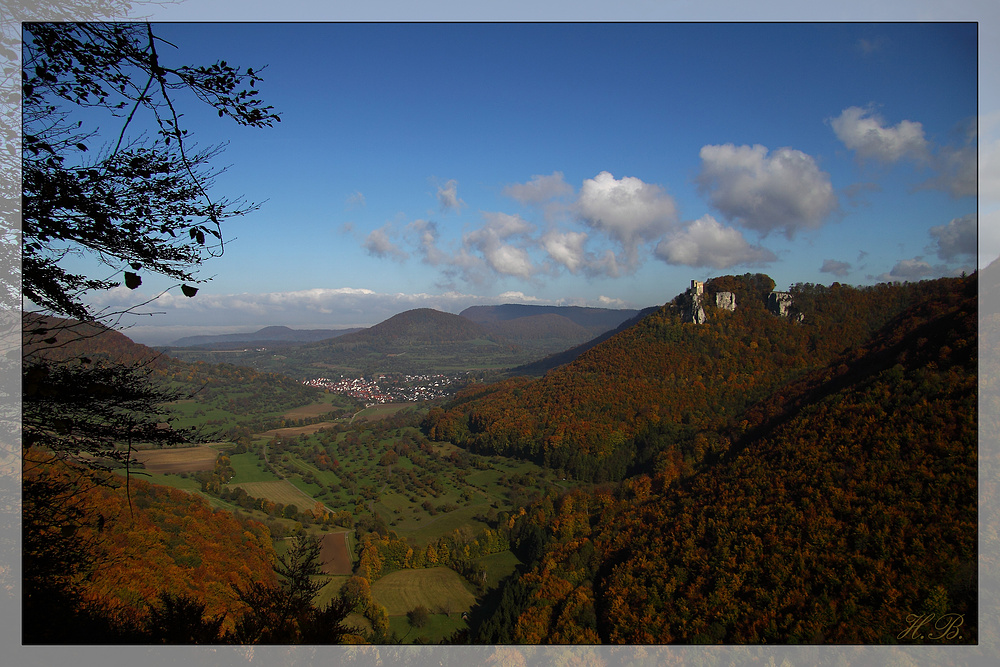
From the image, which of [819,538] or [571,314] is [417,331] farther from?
[819,538]

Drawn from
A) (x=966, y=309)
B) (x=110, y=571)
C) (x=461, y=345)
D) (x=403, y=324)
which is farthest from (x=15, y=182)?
(x=403, y=324)

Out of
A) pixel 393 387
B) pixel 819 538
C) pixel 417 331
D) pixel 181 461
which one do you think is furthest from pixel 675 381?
pixel 417 331

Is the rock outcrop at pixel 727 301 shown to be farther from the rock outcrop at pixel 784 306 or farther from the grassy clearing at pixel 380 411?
the grassy clearing at pixel 380 411

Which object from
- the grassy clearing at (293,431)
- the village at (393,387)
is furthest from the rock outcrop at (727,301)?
the village at (393,387)

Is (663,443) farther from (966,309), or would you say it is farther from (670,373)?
(966,309)

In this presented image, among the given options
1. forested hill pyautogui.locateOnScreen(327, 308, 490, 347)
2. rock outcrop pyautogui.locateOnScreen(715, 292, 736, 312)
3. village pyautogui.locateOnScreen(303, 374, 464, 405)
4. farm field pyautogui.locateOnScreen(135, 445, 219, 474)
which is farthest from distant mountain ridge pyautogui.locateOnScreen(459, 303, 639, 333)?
farm field pyautogui.locateOnScreen(135, 445, 219, 474)

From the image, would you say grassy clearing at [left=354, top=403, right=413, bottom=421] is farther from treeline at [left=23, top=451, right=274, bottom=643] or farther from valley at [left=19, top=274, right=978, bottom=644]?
treeline at [left=23, top=451, right=274, bottom=643]
